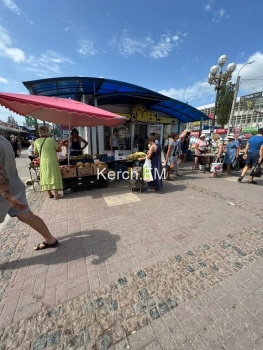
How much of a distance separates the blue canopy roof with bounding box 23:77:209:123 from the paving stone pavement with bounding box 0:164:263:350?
5.27 metres

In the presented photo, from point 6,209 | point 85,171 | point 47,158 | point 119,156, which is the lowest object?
point 85,171

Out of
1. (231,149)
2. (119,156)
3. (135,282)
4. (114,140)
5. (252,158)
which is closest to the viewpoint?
(135,282)

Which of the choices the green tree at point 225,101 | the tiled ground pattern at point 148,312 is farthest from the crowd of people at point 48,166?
the green tree at point 225,101

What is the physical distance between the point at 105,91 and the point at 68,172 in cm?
493

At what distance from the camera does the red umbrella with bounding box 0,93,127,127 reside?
3.65m

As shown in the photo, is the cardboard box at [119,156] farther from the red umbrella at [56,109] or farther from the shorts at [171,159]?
the shorts at [171,159]

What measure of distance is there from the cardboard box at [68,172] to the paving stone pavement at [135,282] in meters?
1.47

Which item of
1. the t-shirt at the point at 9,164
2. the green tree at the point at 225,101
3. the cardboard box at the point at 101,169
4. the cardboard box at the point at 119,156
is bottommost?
the cardboard box at the point at 101,169

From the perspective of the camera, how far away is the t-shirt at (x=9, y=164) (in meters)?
1.98

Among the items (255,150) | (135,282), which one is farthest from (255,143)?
(135,282)

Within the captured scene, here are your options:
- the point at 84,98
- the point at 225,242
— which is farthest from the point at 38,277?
the point at 84,98

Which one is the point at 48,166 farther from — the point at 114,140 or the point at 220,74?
the point at 220,74

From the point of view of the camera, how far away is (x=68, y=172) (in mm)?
5031

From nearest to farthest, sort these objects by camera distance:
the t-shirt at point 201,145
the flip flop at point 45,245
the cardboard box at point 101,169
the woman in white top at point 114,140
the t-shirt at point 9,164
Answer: the t-shirt at point 9,164
the flip flop at point 45,245
the cardboard box at point 101,169
the t-shirt at point 201,145
the woman in white top at point 114,140
